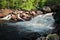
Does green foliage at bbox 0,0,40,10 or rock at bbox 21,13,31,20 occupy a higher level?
green foliage at bbox 0,0,40,10

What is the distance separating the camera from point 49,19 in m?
30.5

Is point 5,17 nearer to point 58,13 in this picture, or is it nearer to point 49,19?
point 49,19

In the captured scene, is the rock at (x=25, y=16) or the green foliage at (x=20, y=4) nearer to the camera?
the rock at (x=25, y=16)

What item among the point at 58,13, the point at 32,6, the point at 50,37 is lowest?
the point at 32,6

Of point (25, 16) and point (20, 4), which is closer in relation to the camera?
point (25, 16)

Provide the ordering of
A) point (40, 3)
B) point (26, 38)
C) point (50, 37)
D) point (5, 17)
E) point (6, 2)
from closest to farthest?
1. point (50, 37)
2. point (26, 38)
3. point (5, 17)
4. point (6, 2)
5. point (40, 3)

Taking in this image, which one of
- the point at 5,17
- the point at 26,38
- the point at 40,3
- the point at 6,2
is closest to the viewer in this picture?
the point at 26,38

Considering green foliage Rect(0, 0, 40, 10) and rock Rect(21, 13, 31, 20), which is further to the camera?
green foliage Rect(0, 0, 40, 10)

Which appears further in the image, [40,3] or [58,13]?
[40,3]

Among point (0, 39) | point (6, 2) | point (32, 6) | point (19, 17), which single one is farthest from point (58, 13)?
point (32, 6)

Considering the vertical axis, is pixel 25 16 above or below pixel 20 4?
below

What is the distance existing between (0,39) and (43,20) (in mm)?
13130

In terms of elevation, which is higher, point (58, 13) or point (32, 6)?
point (58, 13)

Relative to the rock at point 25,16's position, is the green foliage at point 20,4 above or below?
above
